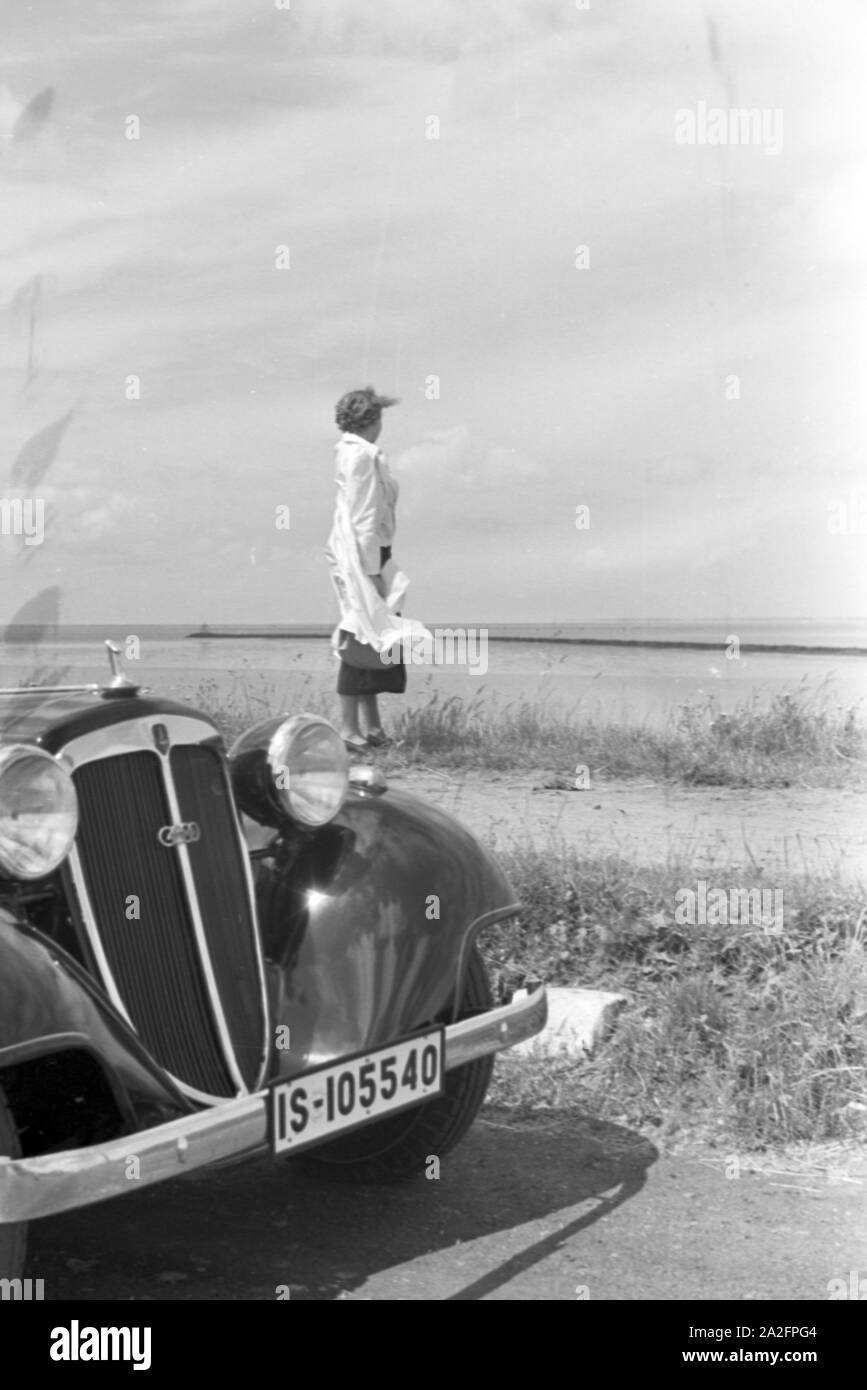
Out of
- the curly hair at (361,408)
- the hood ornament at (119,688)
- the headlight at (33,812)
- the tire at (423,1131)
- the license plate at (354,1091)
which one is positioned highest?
the curly hair at (361,408)

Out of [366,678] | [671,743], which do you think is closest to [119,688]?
[366,678]

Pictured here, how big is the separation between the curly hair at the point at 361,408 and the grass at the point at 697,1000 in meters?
3.44

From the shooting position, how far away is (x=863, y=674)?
1327 cm

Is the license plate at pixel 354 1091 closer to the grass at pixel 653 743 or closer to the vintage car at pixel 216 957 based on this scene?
the vintage car at pixel 216 957

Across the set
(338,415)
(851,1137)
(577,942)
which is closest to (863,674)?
(338,415)

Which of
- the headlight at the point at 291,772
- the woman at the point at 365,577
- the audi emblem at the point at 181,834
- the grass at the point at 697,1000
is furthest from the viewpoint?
the woman at the point at 365,577

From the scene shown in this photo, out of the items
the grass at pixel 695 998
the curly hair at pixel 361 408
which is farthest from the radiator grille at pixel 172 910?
the curly hair at pixel 361 408

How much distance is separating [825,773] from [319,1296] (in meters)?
5.23

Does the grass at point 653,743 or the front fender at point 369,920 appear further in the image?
the grass at point 653,743

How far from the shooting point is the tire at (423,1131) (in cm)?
397

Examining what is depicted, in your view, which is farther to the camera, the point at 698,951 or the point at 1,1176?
the point at 698,951

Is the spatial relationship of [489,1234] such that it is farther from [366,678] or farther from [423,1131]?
[366,678]

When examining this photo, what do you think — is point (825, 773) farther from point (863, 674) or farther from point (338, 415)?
point (863, 674)

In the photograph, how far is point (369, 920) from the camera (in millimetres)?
3826
